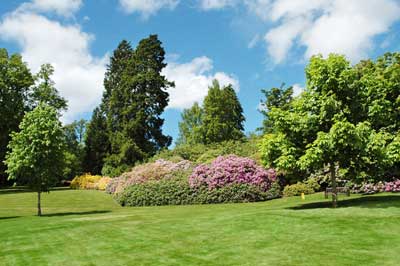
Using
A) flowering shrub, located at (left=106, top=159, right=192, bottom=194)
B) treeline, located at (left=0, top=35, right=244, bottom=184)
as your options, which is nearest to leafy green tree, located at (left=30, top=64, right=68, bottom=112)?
treeline, located at (left=0, top=35, right=244, bottom=184)

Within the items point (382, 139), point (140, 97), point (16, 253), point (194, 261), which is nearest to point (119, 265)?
point (194, 261)

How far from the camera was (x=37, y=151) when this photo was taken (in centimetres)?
2061

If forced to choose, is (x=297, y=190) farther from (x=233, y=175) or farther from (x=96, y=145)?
(x=96, y=145)

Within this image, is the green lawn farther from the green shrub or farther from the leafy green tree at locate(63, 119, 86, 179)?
the leafy green tree at locate(63, 119, 86, 179)

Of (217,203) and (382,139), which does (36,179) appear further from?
(382,139)

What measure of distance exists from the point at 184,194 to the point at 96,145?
33.2 metres

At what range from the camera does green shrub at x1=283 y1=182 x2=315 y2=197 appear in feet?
80.5

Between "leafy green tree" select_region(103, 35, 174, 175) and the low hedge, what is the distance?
1996 cm

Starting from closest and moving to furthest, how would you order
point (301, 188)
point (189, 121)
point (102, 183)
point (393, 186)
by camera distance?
point (393, 186) < point (301, 188) < point (102, 183) < point (189, 121)

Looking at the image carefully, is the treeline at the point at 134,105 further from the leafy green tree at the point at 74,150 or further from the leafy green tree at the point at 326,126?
the leafy green tree at the point at 326,126

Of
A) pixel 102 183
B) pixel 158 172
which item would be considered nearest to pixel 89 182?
pixel 102 183

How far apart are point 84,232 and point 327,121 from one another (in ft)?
30.0

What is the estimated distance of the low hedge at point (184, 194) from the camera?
24.1 meters

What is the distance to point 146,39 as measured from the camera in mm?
49438
